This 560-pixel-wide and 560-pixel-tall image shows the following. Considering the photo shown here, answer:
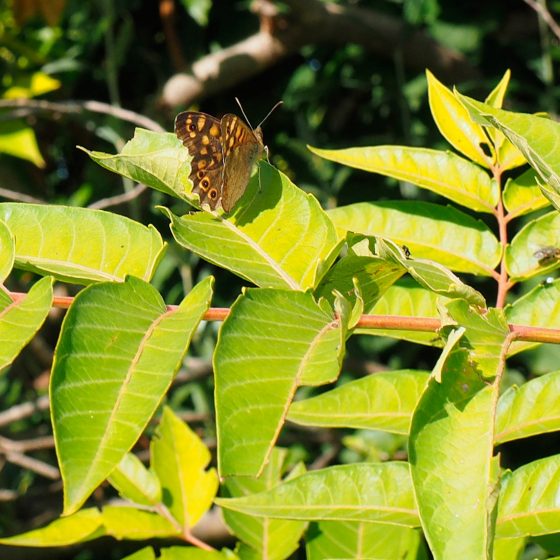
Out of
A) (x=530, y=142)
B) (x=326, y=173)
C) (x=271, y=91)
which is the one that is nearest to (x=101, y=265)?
(x=530, y=142)

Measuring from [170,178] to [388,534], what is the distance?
1.80 ft

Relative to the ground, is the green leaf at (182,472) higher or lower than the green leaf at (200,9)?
lower

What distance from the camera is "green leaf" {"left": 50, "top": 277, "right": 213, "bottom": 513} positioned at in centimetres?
69

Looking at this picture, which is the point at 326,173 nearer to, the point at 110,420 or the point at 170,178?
the point at 170,178

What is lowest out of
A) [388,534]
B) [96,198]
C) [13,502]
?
[13,502]

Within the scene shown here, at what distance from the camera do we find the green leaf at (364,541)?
1127 millimetres

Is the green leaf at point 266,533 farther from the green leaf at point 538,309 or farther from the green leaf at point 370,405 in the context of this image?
the green leaf at point 538,309

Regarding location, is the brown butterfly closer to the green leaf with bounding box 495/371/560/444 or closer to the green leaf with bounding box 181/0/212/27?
the green leaf with bounding box 495/371/560/444

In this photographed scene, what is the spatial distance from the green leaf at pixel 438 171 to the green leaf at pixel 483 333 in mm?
350

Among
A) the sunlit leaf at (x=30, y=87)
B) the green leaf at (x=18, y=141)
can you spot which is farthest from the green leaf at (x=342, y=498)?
the sunlit leaf at (x=30, y=87)

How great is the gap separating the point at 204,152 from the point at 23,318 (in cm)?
45

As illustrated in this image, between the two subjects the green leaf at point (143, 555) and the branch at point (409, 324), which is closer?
the branch at point (409, 324)

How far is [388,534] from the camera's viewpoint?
3.73 ft

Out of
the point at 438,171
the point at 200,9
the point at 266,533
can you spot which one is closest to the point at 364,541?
the point at 266,533
